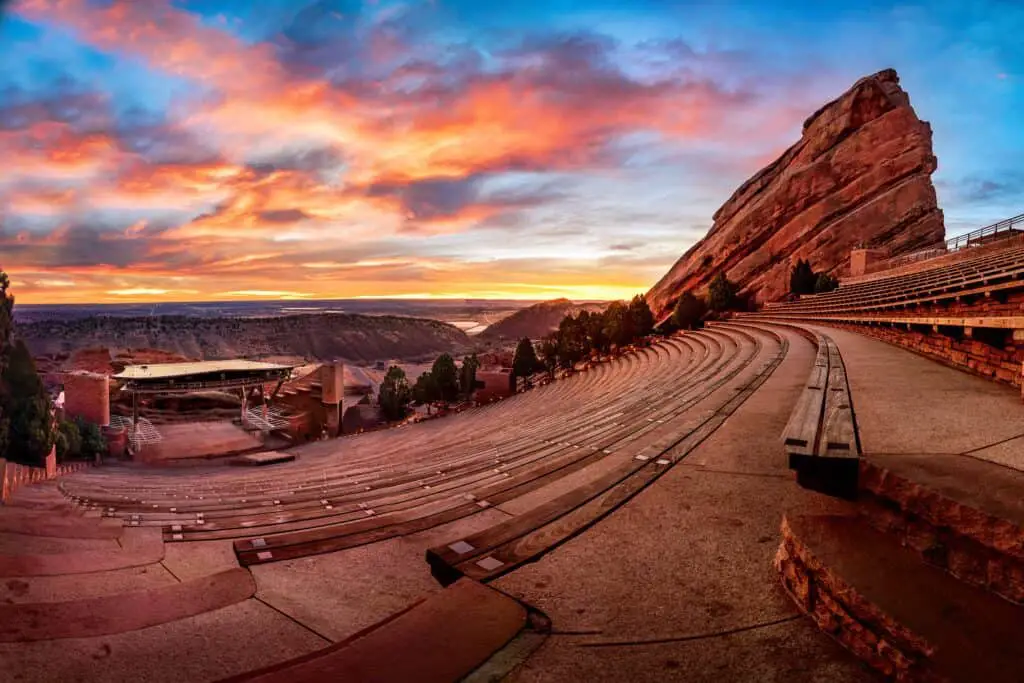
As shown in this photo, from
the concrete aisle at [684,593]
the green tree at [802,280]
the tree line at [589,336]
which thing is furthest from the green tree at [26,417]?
the green tree at [802,280]

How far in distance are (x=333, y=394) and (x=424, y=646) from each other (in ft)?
112

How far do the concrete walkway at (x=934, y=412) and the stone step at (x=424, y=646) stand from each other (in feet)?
9.13

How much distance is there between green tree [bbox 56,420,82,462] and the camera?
19438 mm

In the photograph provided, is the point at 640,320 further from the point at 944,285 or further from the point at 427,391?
the point at 944,285

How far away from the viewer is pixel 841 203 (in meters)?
48.0

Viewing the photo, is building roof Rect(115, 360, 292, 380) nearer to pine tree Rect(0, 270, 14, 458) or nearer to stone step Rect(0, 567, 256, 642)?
pine tree Rect(0, 270, 14, 458)

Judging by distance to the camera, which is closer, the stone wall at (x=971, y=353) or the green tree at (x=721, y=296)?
the stone wall at (x=971, y=353)

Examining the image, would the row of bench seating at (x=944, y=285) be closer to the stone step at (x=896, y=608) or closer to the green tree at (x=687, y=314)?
the stone step at (x=896, y=608)

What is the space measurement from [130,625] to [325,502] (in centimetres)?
323

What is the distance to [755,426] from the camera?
19.4 ft

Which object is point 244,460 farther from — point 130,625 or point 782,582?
point 782,582

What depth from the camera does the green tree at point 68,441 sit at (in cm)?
1944

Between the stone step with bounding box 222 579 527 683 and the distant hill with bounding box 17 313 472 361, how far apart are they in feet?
375

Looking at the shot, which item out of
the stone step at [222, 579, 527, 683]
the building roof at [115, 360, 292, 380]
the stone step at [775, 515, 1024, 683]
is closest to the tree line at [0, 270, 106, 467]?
the building roof at [115, 360, 292, 380]
